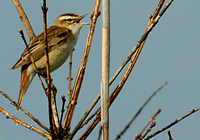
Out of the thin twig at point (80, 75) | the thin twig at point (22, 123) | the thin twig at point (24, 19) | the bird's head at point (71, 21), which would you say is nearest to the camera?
the thin twig at point (22, 123)

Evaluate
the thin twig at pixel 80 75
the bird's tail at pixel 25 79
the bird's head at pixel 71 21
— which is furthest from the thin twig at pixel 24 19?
the thin twig at pixel 80 75

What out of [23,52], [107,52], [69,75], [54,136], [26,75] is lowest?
[54,136]

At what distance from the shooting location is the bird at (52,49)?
5387 mm

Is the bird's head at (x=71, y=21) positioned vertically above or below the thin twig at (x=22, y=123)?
above

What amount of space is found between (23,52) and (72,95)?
2460mm

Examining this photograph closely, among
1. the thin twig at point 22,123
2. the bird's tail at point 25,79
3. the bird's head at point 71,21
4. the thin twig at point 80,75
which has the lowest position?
the thin twig at point 22,123

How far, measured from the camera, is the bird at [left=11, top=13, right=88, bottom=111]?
5387 mm

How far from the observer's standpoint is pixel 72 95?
3.49 metres

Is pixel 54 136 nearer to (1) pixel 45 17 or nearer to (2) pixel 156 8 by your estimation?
(1) pixel 45 17

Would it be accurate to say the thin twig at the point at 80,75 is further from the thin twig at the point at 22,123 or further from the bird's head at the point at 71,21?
the bird's head at the point at 71,21

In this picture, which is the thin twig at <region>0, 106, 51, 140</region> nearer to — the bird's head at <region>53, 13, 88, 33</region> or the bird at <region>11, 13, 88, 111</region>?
the bird at <region>11, 13, 88, 111</region>

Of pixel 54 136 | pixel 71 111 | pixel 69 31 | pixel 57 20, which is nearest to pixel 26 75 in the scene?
pixel 69 31

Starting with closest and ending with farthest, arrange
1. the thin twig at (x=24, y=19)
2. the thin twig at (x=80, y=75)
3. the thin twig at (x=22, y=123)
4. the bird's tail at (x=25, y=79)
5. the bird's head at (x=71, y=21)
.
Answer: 1. the thin twig at (x=22, y=123)
2. the thin twig at (x=80, y=75)
3. the thin twig at (x=24, y=19)
4. the bird's tail at (x=25, y=79)
5. the bird's head at (x=71, y=21)

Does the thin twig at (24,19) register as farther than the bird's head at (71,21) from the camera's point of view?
No
